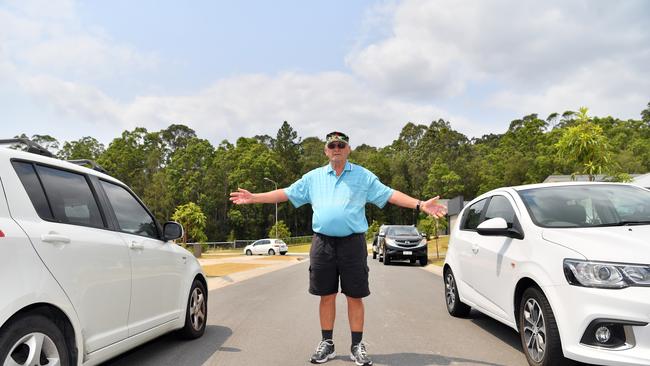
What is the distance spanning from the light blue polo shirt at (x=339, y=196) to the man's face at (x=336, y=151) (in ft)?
0.35

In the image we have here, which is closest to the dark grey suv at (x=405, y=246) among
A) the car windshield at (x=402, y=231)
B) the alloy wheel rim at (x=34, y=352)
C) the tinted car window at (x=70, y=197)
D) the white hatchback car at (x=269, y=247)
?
the car windshield at (x=402, y=231)

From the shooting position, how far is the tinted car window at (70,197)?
3.53 m

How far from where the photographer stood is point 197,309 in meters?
5.83

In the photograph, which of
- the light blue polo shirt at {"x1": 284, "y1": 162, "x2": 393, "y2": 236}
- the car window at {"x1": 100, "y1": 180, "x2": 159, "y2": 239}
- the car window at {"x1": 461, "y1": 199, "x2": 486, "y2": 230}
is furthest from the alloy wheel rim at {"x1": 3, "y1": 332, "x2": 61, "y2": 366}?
the car window at {"x1": 461, "y1": 199, "x2": 486, "y2": 230}

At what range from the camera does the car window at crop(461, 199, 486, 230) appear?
20.7ft

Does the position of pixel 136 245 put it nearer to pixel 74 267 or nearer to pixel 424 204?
pixel 74 267

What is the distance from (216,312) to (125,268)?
4004 mm

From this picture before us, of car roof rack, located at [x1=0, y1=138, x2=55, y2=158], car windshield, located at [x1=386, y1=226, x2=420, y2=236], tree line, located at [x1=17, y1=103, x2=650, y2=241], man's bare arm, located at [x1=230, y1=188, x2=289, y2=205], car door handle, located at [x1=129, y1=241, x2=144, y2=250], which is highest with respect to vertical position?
tree line, located at [x1=17, y1=103, x2=650, y2=241]

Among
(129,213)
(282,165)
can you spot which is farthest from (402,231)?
(282,165)

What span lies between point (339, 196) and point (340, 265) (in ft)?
2.08

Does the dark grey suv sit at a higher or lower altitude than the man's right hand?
lower

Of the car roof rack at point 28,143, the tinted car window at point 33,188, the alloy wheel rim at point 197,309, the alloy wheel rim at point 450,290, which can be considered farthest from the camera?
the alloy wheel rim at point 450,290

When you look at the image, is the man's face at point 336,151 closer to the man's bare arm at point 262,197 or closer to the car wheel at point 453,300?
the man's bare arm at point 262,197

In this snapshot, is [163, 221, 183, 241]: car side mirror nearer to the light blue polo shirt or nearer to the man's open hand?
the light blue polo shirt
